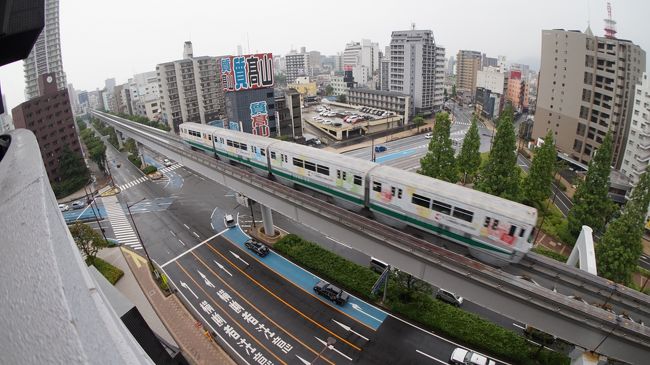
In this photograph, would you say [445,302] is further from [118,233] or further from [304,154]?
[118,233]

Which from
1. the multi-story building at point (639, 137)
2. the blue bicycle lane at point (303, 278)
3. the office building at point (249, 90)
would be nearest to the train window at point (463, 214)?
the blue bicycle lane at point (303, 278)

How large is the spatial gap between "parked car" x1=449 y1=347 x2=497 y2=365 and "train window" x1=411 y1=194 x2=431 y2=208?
829 cm

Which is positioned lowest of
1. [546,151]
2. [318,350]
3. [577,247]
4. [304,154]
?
[318,350]

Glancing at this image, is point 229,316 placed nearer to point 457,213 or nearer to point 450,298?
point 450,298

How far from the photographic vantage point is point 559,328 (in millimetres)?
14938

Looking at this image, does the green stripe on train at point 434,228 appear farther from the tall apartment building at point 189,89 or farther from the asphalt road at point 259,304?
the tall apartment building at point 189,89

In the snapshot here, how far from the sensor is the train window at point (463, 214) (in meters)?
17.5

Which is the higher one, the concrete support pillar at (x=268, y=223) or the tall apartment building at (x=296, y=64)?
the tall apartment building at (x=296, y=64)

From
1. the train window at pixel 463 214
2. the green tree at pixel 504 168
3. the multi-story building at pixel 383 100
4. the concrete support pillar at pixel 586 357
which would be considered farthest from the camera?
the multi-story building at pixel 383 100

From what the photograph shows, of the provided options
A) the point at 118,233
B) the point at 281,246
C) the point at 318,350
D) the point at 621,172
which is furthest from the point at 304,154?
the point at 621,172

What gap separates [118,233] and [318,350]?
2609cm

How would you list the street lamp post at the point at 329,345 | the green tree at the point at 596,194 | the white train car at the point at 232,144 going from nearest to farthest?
the street lamp post at the point at 329,345 < the white train car at the point at 232,144 < the green tree at the point at 596,194

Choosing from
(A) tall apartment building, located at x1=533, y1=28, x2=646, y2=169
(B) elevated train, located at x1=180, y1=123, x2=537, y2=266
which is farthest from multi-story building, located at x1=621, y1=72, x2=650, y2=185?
(B) elevated train, located at x1=180, y1=123, x2=537, y2=266

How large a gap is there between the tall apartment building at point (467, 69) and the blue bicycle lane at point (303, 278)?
11416 cm
